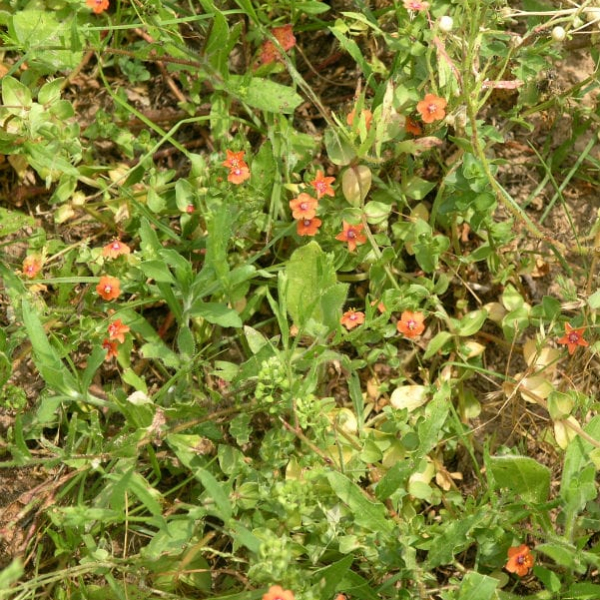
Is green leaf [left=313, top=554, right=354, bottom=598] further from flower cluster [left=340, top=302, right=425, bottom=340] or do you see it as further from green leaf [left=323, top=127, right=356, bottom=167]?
green leaf [left=323, top=127, right=356, bottom=167]

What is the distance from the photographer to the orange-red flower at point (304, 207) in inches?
A: 135

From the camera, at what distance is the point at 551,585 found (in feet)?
9.97

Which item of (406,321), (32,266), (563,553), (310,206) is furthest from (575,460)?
(32,266)

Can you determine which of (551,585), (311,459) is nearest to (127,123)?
(311,459)

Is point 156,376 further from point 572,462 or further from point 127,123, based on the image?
point 572,462

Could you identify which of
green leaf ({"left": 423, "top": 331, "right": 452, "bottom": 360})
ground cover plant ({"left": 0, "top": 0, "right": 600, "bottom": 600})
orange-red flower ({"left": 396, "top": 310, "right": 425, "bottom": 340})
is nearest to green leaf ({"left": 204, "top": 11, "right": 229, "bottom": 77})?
ground cover plant ({"left": 0, "top": 0, "right": 600, "bottom": 600})

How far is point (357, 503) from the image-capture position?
300 centimetres

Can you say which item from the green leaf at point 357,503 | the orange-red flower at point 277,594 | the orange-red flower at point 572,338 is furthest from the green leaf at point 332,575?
the orange-red flower at point 572,338

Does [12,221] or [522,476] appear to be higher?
[12,221]

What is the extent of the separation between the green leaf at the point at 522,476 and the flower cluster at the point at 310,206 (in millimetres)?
1152

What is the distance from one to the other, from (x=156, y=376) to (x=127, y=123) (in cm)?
117

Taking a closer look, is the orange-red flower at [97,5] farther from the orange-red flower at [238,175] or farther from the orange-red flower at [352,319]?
the orange-red flower at [352,319]

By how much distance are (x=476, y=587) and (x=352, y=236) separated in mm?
1412

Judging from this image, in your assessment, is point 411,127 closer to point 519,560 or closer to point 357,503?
point 357,503
